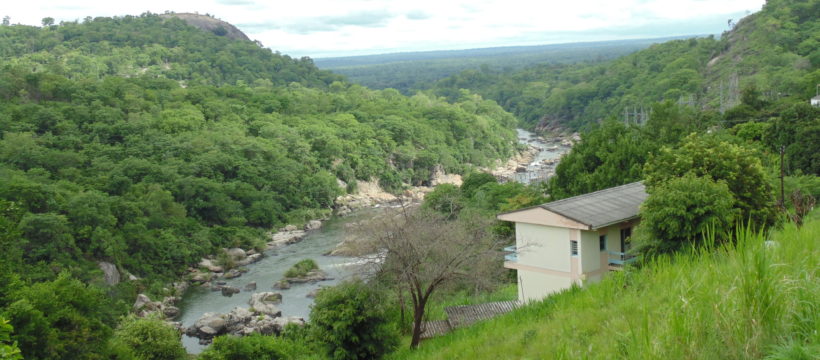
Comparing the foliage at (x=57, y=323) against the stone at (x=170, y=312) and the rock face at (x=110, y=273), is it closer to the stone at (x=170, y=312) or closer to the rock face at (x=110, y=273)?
the stone at (x=170, y=312)

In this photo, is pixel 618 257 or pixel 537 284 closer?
pixel 618 257

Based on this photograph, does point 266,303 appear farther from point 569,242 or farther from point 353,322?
point 569,242

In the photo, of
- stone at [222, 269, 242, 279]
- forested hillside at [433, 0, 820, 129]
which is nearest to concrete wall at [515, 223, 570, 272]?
stone at [222, 269, 242, 279]

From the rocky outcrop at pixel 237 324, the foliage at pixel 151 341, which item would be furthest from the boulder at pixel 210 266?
the foliage at pixel 151 341

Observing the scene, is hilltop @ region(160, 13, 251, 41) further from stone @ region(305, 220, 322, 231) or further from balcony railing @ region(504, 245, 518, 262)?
balcony railing @ region(504, 245, 518, 262)

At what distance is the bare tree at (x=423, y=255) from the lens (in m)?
11.7

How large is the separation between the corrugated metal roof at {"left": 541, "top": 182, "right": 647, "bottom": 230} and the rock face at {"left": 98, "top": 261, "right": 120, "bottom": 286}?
17612 mm

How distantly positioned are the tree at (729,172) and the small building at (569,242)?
1.08m

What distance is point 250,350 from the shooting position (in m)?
→ 15.9

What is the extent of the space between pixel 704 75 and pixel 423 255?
6222 centimetres

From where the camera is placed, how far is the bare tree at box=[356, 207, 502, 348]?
1172 cm

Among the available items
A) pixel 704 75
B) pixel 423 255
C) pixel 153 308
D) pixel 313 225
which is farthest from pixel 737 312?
pixel 704 75

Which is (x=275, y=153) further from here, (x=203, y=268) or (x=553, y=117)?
(x=553, y=117)

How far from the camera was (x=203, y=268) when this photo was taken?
29.1 meters
